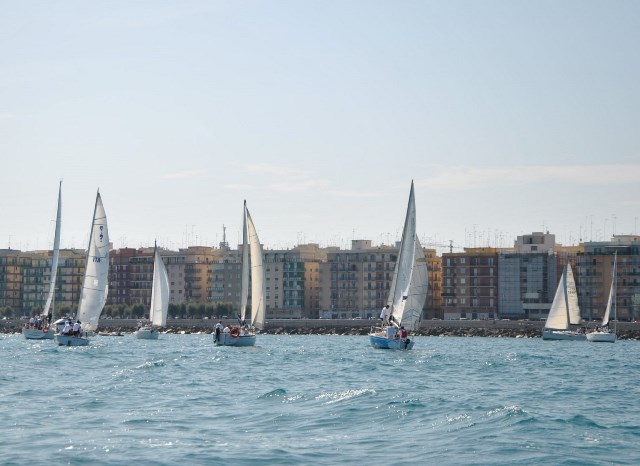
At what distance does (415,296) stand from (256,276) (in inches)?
589

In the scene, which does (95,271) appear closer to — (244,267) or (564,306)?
(244,267)

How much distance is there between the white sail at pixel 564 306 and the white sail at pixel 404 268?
62.4 m

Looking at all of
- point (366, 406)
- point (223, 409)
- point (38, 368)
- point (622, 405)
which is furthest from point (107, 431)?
point (38, 368)

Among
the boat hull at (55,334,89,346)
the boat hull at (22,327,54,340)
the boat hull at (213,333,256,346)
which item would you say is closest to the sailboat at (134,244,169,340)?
the boat hull at (22,327,54,340)

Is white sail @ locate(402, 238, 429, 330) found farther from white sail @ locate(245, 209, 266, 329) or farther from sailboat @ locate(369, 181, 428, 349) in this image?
white sail @ locate(245, 209, 266, 329)

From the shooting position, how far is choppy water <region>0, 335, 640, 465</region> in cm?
3219

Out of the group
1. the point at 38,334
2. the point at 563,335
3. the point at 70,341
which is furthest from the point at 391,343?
the point at 563,335

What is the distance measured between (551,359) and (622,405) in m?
39.6

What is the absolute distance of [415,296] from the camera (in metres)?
87.8

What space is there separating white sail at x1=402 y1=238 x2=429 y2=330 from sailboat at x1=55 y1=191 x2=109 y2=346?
83.6 ft

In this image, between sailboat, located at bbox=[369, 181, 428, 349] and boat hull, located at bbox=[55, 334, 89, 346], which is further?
boat hull, located at bbox=[55, 334, 89, 346]

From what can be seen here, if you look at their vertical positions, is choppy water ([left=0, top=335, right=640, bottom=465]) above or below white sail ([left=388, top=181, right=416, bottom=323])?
below

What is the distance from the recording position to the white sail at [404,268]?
87625 mm

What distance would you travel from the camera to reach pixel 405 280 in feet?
288
